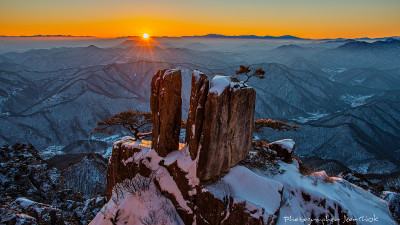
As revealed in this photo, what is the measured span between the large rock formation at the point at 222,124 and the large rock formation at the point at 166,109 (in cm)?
323

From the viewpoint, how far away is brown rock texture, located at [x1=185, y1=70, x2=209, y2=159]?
12250 millimetres

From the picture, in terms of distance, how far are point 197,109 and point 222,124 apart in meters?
1.89

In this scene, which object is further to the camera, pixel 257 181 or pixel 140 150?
pixel 140 150

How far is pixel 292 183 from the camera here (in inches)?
542

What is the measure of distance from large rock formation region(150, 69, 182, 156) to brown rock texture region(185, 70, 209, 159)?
1657mm

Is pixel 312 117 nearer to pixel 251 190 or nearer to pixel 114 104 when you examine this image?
pixel 114 104

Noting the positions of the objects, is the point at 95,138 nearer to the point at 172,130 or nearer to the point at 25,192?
the point at 25,192

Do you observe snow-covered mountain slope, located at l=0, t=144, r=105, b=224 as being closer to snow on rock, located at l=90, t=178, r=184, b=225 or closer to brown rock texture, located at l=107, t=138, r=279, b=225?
brown rock texture, located at l=107, t=138, r=279, b=225

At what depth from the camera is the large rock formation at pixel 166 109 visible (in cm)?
1372

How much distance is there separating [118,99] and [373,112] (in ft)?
553

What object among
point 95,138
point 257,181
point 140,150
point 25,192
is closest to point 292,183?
point 257,181

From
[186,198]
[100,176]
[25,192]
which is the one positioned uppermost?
[186,198]

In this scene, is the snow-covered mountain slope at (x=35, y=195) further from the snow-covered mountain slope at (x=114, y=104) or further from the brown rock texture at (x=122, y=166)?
the snow-covered mountain slope at (x=114, y=104)

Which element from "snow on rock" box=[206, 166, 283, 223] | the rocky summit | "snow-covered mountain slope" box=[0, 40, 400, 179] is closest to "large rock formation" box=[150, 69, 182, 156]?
the rocky summit
